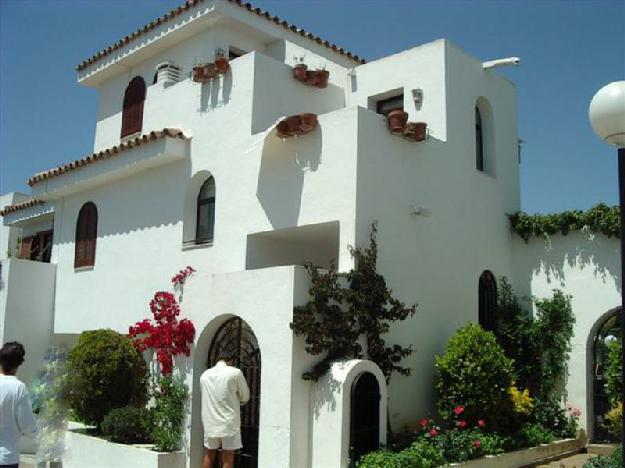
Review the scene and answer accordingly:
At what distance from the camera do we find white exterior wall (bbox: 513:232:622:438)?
1338 cm

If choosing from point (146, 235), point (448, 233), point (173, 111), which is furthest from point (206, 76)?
point (448, 233)

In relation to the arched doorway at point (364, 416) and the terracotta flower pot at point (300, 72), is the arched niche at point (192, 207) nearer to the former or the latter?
the terracotta flower pot at point (300, 72)

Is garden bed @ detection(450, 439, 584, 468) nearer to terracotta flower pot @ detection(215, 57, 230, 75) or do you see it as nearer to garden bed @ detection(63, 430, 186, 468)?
garden bed @ detection(63, 430, 186, 468)

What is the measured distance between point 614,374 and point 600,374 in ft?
5.11

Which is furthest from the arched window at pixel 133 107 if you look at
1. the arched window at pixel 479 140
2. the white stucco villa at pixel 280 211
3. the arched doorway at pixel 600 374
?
the arched doorway at pixel 600 374

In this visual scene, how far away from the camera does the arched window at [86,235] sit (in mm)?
16797

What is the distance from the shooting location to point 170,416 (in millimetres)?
11836

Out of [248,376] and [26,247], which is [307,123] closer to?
[248,376]

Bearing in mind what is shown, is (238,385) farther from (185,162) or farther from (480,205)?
(480,205)

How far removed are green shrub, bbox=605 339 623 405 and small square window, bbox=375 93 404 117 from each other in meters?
6.31

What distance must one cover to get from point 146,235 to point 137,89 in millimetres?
4368

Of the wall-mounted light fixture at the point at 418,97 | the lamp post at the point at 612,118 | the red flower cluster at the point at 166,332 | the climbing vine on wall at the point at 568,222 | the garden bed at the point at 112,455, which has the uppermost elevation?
the wall-mounted light fixture at the point at 418,97

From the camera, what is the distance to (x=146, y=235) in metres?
15.0

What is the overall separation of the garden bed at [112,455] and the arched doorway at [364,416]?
133 inches
